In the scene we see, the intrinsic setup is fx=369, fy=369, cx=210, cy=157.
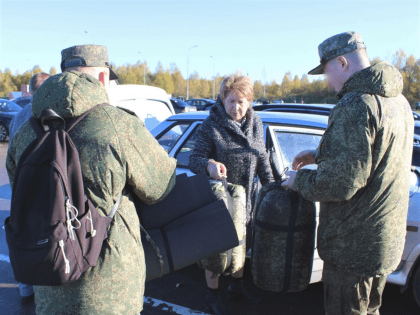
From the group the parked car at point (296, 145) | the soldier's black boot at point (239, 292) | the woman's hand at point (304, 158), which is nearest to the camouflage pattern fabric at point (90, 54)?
the parked car at point (296, 145)

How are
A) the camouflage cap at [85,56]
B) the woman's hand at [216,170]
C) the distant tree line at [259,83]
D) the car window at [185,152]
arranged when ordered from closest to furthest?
1. the camouflage cap at [85,56]
2. the woman's hand at [216,170]
3. the car window at [185,152]
4. the distant tree line at [259,83]

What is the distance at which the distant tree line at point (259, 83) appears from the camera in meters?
61.0

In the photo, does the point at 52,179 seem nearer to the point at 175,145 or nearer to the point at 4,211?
the point at 175,145

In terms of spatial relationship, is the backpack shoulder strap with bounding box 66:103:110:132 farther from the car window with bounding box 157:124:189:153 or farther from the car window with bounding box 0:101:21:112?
the car window with bounding box 0:101:21:112

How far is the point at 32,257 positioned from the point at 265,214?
1.34 metres

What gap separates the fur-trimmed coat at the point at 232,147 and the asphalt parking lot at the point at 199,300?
2.93 feet

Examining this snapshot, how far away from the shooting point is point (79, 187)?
1.32 meters

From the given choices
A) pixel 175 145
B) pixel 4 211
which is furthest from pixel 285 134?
pixel 4 211

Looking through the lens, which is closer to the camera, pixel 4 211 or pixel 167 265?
pixel 167 265

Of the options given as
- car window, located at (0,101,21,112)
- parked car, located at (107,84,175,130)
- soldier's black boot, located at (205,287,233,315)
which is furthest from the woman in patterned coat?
car window, located at (0,101,21,112)

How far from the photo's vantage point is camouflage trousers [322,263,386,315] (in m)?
1.90

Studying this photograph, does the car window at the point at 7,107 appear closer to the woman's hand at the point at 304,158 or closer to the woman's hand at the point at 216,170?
the woman's hand at the point at 216,170

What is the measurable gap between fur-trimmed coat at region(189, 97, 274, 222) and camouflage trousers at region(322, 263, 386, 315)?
903 mm

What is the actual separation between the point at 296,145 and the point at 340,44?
136 cm
